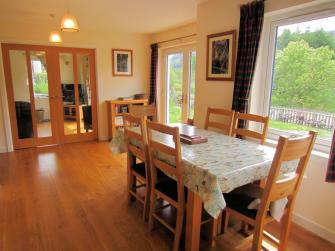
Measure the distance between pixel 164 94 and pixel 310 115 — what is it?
132 inches

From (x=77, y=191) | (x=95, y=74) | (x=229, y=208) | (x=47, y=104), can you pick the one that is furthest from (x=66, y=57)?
(x=229, y=208)

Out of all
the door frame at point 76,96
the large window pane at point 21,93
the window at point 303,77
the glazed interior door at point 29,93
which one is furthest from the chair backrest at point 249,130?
the large window pane at point 21,93

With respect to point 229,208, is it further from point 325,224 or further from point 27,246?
point 27,246

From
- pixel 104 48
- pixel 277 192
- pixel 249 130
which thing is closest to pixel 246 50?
pixel 249 130

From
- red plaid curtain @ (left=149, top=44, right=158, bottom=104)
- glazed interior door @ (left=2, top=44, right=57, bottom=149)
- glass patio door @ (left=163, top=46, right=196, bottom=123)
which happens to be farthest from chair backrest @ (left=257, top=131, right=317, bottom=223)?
glazed interior door @ (left=2, top=44, right=57, bottom=149)

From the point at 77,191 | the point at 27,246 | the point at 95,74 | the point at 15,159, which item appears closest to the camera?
the point at 27,246

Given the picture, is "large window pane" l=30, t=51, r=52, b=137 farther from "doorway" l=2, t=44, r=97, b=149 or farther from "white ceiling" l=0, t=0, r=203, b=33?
"white ceiling" l=0, t=0, r=203, b=33

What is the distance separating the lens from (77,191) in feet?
9.34

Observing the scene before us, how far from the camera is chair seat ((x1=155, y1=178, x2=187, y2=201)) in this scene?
1.88 meters

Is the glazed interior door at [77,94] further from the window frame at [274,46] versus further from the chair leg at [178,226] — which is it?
the chair leg at [178,226]

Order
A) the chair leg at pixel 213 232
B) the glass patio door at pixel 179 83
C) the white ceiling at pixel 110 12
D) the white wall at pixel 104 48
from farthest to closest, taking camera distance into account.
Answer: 1. the glass patio door at pixel 179 83
2. the white wall at pixel 104 48
3. the white ceiling at pixel 110 12
4. the chair leg at pixel 213 232

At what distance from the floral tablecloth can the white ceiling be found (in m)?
2.11

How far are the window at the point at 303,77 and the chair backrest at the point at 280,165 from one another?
0.79 metres

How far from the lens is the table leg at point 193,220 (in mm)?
1670
